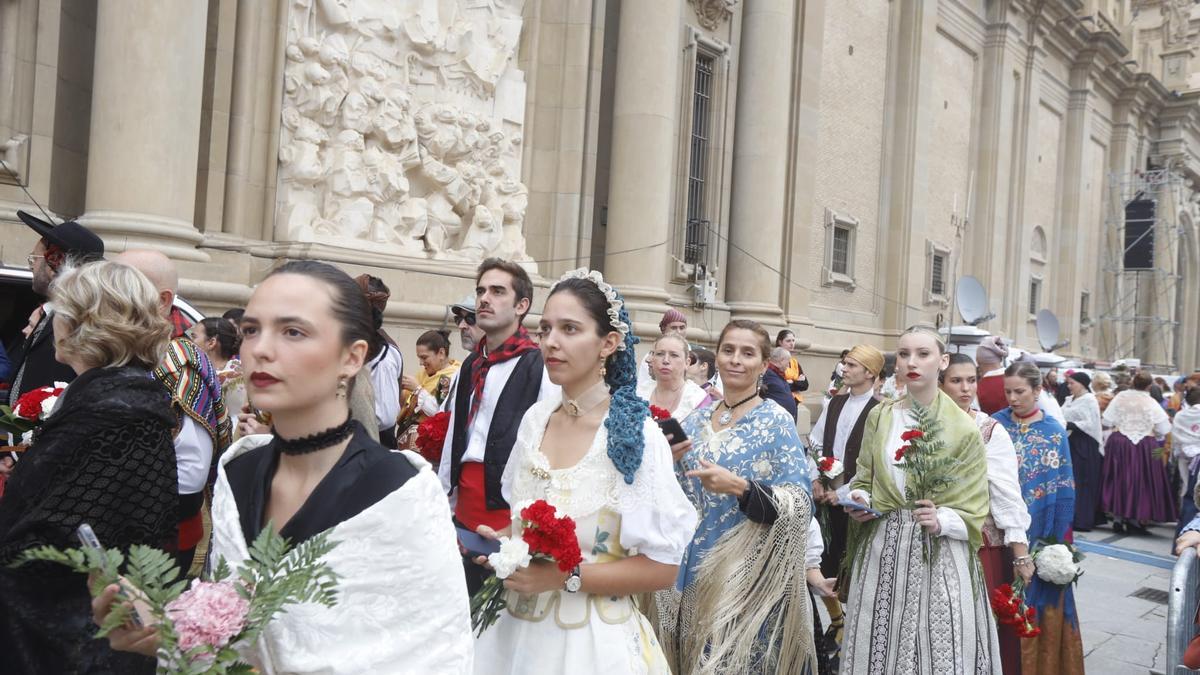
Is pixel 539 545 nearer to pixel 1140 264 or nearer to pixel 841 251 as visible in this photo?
pixel 841 251

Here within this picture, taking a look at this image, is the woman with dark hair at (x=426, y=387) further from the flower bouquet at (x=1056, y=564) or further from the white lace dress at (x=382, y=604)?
the white lace dress at (x=382, y=604)

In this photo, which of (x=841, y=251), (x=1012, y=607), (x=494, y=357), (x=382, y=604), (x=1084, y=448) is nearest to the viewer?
(x=382, y=604)

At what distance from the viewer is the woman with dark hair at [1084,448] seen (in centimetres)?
1371

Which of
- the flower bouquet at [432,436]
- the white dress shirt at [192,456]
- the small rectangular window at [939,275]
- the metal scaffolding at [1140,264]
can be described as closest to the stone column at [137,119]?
the flower bouquet at [432,436]

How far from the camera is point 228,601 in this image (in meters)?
1.79

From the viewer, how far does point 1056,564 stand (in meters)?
5.82

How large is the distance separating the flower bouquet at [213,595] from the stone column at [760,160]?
14.3 m

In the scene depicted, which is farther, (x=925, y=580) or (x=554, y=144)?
(x=554, y=144)

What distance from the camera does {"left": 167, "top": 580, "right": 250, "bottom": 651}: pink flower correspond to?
176 cm

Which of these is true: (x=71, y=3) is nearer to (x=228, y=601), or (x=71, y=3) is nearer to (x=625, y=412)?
(x=625, y=412)

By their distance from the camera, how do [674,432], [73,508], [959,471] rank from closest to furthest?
1. [73,508]
2. [674,432]
3. [959,471]

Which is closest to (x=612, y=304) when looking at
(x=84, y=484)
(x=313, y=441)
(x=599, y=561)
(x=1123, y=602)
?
(x=599, y=561)

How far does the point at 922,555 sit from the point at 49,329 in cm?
412

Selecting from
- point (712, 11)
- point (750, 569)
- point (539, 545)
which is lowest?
point (750, 569)
